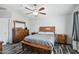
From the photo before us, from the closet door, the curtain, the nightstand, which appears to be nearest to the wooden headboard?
the nightstand

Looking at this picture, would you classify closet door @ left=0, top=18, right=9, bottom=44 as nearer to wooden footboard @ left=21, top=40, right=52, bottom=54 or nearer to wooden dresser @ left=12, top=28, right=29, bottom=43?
wooden dresser @ left=12, top=28, right=29, bottom=43

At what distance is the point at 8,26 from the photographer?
1353mm

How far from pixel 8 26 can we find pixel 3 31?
12cm

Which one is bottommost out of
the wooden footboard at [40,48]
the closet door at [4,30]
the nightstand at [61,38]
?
the wooden footboard at [40,48]

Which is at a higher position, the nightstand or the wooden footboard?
the nightstand

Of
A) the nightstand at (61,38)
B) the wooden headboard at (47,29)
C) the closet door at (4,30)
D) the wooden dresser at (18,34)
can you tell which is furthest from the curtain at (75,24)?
the closet door at (4,30)

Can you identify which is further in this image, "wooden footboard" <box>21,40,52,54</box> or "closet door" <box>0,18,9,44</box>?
"wooden footboard" <box>21,40,52,54</box>

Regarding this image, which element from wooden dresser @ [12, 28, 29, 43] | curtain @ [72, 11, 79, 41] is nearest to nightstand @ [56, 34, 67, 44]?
curtain @ [72, 11, 79, 41]

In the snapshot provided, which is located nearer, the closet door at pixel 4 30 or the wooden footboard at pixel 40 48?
the closet door at pixel 4 30

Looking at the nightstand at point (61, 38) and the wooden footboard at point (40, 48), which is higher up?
the nightstand at point (61, 38)

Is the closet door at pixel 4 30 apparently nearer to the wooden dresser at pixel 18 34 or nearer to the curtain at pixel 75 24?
the wooden dresser at pixel 18 34

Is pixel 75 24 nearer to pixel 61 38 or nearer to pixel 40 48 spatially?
pixel 61 38

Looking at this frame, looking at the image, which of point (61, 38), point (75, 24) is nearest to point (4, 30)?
point (61, 38)

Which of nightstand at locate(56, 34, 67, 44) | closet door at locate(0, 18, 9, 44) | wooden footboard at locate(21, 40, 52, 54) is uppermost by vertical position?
closet door at locate(0, 18, 9, 44)
